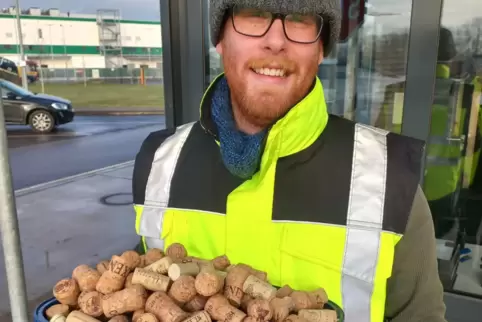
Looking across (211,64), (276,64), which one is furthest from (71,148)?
(276,64)

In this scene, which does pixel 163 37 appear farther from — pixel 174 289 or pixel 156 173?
pixel 174 289

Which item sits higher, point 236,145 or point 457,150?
point 236,145

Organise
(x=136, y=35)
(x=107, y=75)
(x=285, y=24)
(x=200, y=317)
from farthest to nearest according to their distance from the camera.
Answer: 1. (x=136, y=35)
2. (x=107, y=75)
3. (x=285, y=24)
4. (x=200, y=317)

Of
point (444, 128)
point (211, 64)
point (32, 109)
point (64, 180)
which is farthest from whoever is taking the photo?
point (32, 109)

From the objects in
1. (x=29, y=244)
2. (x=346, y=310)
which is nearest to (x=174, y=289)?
(x=346, y=310)

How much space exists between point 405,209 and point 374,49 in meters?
2.29

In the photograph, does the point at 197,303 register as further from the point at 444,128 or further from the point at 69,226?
the point at 69,226

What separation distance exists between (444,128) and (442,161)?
26cm

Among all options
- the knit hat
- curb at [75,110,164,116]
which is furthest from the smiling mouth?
curb at [75,110,164,116]

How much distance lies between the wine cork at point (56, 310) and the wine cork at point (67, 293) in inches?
0.8

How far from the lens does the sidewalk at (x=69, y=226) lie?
3.90 meters

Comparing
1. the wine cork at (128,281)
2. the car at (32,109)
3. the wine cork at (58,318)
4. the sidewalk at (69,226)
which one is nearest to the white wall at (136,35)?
the car at (32,109)

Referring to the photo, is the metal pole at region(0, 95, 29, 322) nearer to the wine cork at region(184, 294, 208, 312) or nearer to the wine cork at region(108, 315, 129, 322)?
the wine cork at region(108, 315, 129, 322)

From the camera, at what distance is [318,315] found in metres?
0.83
